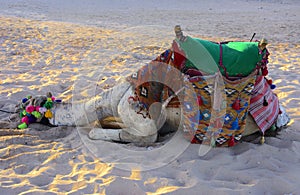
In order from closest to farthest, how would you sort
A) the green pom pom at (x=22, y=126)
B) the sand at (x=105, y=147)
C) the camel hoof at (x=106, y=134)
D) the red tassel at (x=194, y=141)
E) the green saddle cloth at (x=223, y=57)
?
the sand at (x=105, y=147)
the green saddle cloth at (x=223, y=57)
the red tassel at (x=194, y=141)
the camel hoof at (x=106, y=134)
the green pom pom at (x=22, y=126)

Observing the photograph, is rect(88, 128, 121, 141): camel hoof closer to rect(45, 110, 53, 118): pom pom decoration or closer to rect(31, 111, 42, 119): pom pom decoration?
rect(45, 110, 53, 118): pom pom decoration

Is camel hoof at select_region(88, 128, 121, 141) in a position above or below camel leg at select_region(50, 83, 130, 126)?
below

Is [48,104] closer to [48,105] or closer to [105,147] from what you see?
[48,105]

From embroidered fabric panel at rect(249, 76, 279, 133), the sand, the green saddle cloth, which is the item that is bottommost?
the sand

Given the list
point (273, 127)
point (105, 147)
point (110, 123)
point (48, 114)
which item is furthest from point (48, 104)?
point (273, 127)

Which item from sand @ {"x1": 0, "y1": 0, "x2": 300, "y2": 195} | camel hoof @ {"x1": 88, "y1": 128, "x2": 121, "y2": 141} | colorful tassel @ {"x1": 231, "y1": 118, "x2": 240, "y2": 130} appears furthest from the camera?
camel hoof @ {"x1": 88, "y1": 128, "x2": 121, "y2": 141}

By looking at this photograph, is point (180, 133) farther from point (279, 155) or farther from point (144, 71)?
point (279, 155)

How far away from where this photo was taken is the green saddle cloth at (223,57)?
293 cm

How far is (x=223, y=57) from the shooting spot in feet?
9.70

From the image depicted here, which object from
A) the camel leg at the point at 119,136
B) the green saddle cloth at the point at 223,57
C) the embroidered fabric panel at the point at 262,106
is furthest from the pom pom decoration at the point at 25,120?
the embroidered fabric panel at the point at 262,106

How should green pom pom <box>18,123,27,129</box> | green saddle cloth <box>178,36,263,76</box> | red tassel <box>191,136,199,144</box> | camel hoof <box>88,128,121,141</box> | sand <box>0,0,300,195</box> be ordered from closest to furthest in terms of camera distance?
sand <box>0,0,300,195</box> → green saddle cloth <box>178,36,263,76</box> → red tassel <box>191,136,199,144</box> → camel hoof <box>88,128,121,141</box> → green pom pom <box>18,123,27,129</box>

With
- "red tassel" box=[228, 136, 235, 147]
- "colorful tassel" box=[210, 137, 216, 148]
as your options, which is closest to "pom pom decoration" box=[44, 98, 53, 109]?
"colorful tassel" box=[210, 137, 216, 148]

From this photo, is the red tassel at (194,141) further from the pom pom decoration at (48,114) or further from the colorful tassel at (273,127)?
the pom pom decoration at (48,114)

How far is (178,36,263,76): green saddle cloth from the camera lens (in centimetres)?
293
